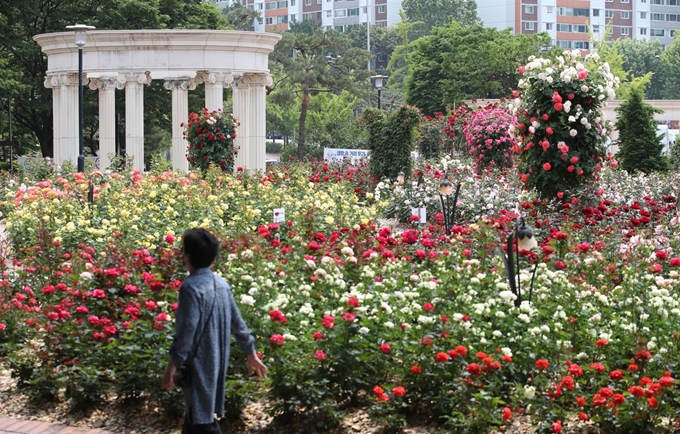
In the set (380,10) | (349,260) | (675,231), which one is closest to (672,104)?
(675,231)

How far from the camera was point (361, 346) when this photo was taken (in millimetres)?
7535

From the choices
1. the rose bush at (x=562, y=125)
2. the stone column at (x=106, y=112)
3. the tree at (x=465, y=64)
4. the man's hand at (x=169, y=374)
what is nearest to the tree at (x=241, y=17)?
the tree at (x=465, y=64)

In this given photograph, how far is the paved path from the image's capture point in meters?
7.80

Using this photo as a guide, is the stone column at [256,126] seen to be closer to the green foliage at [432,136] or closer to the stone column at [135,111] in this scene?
the stone column at [135,111]

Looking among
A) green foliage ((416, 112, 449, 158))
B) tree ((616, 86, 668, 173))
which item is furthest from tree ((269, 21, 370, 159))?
tree ((616, 86, 668, 173))

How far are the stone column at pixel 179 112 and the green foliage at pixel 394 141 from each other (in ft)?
22.7

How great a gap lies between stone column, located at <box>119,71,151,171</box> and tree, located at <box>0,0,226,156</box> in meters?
11.5

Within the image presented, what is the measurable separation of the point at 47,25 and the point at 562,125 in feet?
102

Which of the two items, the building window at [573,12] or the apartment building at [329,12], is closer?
the building window at [573,12]

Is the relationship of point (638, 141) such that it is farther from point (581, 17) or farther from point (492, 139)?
point (581, 17)

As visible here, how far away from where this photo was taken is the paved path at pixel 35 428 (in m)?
7.80

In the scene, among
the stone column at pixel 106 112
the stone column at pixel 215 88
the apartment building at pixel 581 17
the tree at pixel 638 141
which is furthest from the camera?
the apartment building at pixel 581 17

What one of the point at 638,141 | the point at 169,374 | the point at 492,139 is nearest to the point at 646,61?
the point at 638,141

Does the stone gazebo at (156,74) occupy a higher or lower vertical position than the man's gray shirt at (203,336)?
higher
